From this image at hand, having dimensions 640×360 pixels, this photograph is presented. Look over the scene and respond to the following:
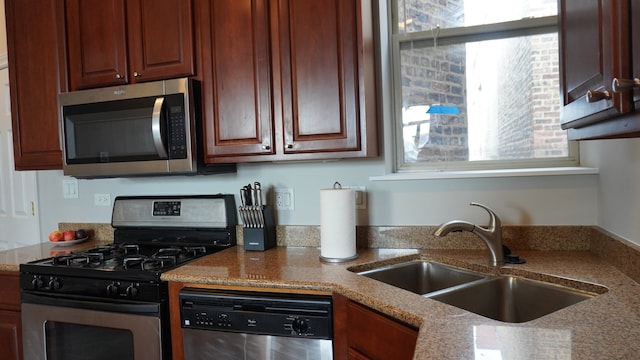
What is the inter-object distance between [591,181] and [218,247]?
5.82 ft

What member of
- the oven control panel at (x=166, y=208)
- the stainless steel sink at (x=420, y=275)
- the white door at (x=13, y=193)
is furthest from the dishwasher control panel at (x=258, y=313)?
the white door at (x=13, y=193)

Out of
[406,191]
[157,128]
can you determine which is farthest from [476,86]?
[157,128]

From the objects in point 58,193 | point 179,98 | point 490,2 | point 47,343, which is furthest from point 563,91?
point 58,193

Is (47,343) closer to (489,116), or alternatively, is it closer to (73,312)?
(73,312)

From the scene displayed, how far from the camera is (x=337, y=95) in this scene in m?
1.79

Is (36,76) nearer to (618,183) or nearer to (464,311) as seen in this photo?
(464,311)

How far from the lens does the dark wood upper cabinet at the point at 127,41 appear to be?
2008 millimetres

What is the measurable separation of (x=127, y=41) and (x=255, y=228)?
1.15 metres

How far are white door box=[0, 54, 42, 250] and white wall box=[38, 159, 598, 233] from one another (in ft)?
2.02

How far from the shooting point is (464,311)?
44.4 inches

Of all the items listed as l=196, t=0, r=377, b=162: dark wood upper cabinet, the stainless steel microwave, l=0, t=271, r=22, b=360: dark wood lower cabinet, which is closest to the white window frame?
l=196, t=0, r=377, b=162: dark wood upper cabinet

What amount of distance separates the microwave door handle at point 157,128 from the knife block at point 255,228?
466 mm

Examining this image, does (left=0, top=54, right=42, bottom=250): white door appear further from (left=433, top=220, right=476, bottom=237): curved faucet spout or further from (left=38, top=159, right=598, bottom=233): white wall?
(left=433, top=220, right=476, bottom=237): curved faucet spout

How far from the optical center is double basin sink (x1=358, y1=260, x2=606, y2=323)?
139 cm
